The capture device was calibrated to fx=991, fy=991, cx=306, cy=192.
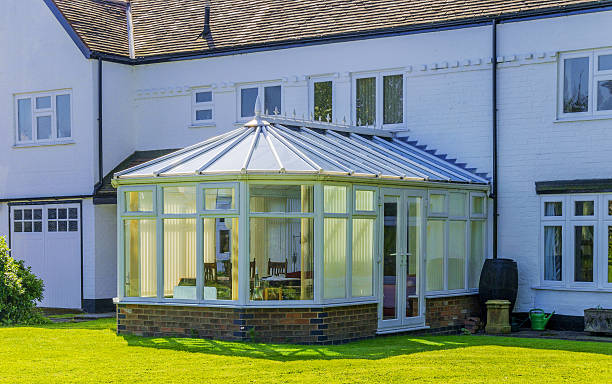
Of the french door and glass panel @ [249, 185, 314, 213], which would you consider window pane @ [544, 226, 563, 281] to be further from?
glass panel @ [249, 185, 314, 213]

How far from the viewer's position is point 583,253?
56.6 feet

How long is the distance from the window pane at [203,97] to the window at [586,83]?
8.02 meters

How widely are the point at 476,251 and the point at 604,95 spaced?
3.59 metres

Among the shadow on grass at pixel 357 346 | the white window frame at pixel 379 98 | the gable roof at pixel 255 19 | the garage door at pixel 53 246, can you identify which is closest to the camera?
the shadow on grass at pixel 357 346

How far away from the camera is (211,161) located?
49.9ft

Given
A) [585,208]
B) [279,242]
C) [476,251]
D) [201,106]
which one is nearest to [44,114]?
[201,106]

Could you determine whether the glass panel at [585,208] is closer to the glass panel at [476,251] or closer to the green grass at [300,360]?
the glass panel at [476,251]

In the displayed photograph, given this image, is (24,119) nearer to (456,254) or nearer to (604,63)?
(456,254)

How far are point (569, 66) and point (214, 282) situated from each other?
7.63m

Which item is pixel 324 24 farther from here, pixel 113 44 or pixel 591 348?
pixel 591 348

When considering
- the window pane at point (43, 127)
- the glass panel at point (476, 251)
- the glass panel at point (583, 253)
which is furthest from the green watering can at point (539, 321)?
the window pane at point (43, 127)

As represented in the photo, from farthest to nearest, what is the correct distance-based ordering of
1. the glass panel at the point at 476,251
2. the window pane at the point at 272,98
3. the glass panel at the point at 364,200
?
the window pane at the point at 272,98 < the glass panel at the point at 476,251 < the glass panel at the point at 364,200

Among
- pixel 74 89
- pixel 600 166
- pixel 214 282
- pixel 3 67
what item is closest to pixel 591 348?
pixel 600 166

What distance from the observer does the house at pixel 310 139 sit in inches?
596
